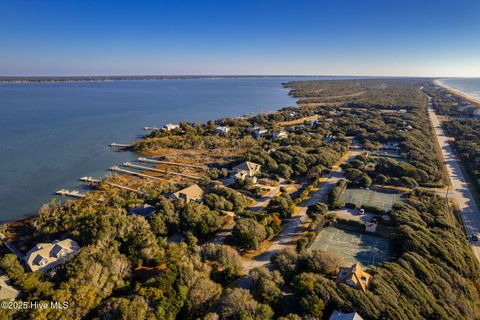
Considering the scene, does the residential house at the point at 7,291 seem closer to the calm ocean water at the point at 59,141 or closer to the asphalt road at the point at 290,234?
the asphalt road at the point at 290,234

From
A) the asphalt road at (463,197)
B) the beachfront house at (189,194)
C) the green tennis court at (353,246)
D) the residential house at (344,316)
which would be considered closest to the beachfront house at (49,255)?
the beachfront house at (189,194)

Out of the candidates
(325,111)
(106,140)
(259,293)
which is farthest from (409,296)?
(325,111)

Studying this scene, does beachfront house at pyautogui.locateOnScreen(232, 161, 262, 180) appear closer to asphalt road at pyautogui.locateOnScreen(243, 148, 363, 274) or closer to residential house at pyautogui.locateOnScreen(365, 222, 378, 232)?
asphalt road at pyautogui.locateOnScreen(243, 148, 363, 274)

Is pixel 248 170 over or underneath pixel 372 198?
over

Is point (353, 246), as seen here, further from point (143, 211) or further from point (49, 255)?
point (49, 255)

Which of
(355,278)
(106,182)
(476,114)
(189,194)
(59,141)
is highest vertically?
(476,114)

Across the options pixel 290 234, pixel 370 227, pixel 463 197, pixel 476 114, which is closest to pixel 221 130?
pixel 290 234

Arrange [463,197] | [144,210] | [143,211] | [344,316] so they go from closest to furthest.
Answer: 1. [344,316]
2. [143,211]
3. [144,210]
4. [463,197]

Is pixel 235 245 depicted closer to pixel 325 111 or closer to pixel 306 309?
pixel 306 309
